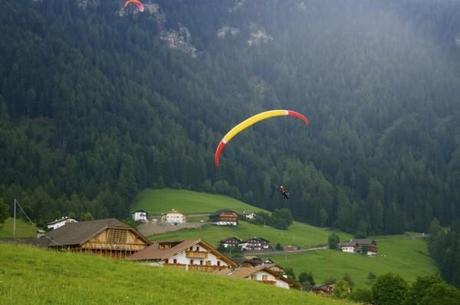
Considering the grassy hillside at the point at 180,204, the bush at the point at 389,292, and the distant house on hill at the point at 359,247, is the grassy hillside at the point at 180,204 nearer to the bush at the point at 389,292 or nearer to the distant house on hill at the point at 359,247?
the distant house on hill at the point at 359,247

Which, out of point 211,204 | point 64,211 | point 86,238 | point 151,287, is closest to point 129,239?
point 86,238

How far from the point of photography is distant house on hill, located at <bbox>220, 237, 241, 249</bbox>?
5561 inches

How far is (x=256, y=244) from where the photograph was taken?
14588 cm

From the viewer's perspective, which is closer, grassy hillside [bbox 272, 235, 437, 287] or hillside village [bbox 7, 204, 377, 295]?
hillside village [bbox 7, 204, 377, 295]

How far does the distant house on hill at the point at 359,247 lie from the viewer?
155750 mm

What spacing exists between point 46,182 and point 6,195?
31913 mm

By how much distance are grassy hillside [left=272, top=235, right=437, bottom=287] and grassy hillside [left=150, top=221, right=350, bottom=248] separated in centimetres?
1178

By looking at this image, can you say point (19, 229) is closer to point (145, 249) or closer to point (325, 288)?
point (145, 249)

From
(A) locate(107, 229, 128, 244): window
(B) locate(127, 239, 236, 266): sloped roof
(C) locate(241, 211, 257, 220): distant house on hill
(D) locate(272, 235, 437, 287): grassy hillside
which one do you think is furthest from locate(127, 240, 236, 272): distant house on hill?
(C) locate(241, 211, 257, 220): distant house on hill

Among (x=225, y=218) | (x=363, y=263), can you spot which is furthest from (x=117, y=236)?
(x=225, y=218)

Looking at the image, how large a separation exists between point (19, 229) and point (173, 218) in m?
51.9

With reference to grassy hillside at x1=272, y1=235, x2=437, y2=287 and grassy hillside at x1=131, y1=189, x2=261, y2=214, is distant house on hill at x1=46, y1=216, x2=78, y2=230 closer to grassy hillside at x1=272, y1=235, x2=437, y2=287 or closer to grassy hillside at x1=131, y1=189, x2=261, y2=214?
grassy hillside at x1=272, y1=235, x2=437, y2=287

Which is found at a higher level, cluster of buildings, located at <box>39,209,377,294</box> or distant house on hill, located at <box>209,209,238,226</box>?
distant house on hill, located at <box>209,209,238,226</box>

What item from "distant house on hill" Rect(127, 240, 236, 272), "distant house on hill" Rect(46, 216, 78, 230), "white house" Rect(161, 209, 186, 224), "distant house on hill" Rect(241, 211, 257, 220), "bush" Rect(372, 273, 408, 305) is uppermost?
"distant house on hill" Rect(241, 211, 257, 220)
